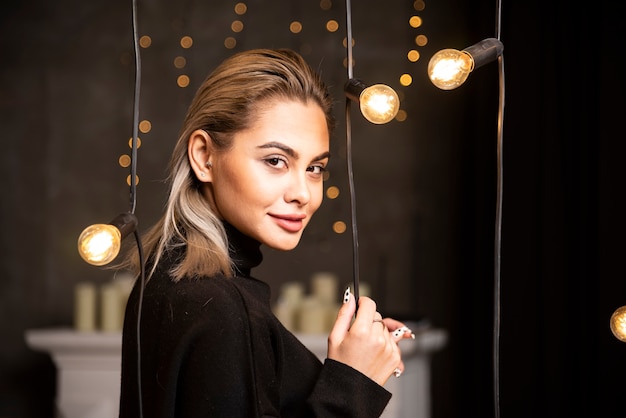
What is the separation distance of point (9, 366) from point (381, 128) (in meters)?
1.78

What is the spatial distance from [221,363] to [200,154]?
14.3 inches

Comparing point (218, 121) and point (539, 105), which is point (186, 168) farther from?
point (539, 105)

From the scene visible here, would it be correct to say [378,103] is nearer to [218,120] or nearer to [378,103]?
[378,103]

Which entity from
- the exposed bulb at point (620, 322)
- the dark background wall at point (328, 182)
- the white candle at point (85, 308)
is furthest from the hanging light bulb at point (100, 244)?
the white candle at point (85, 308)

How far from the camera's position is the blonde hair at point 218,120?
1.14 meters

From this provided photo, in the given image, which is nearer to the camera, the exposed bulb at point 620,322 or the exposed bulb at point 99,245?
the exposed bulb at point 99,245

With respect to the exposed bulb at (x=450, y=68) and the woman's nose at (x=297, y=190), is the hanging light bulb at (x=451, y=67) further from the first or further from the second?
the woman's nose at (x=297, y=190)

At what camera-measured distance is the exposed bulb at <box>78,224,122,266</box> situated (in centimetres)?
80

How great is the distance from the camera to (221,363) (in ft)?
3.20

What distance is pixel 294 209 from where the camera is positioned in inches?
45.5

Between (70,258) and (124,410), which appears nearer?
(124,410)

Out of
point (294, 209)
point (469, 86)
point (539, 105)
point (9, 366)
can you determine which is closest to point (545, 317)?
point (539, 105)

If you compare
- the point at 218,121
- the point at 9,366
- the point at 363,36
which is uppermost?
the point at 363,36

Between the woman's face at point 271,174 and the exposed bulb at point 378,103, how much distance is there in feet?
0.61
